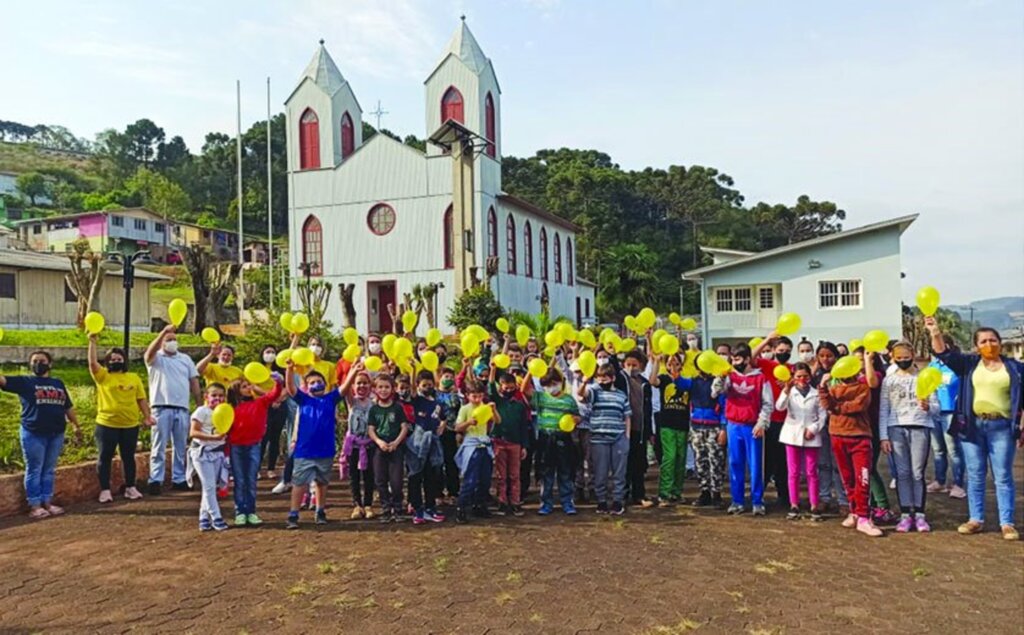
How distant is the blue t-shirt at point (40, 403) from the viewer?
668 centimetres

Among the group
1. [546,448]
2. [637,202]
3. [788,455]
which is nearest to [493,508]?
[546,448]

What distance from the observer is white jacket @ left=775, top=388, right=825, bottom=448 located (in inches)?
269

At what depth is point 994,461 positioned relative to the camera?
6.27 m

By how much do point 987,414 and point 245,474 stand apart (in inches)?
256

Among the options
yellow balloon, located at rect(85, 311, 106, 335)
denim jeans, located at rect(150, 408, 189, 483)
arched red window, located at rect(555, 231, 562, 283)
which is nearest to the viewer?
yellow balloon, located at rect(85, 311, 106, 335)

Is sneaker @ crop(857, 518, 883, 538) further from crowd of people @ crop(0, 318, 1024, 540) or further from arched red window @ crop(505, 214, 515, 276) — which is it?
arched red window @ crop(505, 214, 515, 276)

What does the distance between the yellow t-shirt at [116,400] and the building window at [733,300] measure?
87.8 ft

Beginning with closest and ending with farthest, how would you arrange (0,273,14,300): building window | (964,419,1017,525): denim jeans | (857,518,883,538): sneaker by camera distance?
(964,419,1017,525): denim jeans
(857,518,883,538): sneaker
(0,273,14,300): building window

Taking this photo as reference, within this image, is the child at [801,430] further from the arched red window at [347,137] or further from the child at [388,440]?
the arched red window at [347,137]

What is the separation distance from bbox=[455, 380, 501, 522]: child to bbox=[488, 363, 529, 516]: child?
0.09 meters

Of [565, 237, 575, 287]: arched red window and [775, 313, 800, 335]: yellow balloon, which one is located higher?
[565, 237, 575, 287]: arched red window

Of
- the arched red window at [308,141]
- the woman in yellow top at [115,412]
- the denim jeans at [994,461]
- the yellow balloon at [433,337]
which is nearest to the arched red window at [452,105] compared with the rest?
the arched red window at [308,141]

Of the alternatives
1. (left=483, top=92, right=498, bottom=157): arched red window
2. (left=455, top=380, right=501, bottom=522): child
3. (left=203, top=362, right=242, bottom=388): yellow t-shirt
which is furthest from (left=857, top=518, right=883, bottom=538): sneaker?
(left=483, top=92, right=498, bottom=157): arched red window

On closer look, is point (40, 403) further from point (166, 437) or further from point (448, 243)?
point (448, 243)
